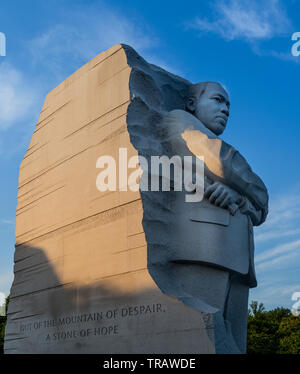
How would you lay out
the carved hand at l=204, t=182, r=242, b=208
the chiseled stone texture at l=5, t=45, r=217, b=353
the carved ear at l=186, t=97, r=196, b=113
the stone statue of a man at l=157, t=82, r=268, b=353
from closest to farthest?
the chiseled stone texture at l=5, t=45, r=217, b=353, the stone statue of a man at l=157, t=82, r=268, b=353, the carved hand at l=204, t=182, r=242, b=208, the carved ear at l=186, t=97, r=196, b=113

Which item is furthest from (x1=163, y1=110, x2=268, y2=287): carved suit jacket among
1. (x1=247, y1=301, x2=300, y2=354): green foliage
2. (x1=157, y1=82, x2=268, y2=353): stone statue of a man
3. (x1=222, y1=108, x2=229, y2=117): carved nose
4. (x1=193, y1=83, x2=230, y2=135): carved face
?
(x1=247, y1=301, x2=300, y2=354): green foliage

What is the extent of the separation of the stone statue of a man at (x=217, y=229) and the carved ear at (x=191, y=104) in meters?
0.81

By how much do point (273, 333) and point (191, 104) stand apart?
2524 centimetres

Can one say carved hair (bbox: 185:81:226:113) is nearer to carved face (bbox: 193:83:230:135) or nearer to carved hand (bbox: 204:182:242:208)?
carved face (bbox: 193:83:230:135)

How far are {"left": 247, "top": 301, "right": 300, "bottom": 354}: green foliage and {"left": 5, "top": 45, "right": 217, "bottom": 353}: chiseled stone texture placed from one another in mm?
22270

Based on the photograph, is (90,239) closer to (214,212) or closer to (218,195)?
(214,212)

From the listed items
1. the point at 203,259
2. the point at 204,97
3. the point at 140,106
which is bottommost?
the point at 203,259

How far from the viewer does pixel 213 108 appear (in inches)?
289

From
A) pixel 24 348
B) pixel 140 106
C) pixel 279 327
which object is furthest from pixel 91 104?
pixel 279 327

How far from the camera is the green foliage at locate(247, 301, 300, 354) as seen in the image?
27.2 meters

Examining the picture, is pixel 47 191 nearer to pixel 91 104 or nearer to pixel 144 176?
pixel 91 104

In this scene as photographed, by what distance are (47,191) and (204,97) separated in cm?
279

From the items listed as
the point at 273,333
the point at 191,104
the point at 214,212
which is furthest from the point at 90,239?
the point at 273,333
